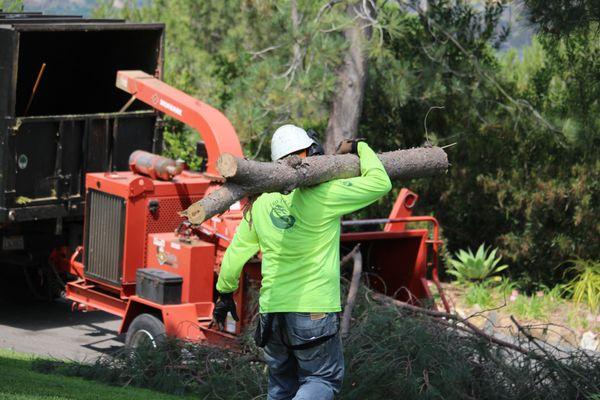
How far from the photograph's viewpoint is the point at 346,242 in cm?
973

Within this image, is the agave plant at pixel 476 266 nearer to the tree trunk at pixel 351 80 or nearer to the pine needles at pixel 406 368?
the tree trunk at pixel 351 80

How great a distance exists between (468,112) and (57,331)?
548 centimetres

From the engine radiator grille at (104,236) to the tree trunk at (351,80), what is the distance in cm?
389

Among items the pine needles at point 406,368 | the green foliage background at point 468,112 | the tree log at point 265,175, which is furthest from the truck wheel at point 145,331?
the green foliage background at point 468,112

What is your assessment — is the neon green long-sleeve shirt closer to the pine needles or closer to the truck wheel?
the pine needles

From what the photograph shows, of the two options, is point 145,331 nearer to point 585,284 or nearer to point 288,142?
point 288,142

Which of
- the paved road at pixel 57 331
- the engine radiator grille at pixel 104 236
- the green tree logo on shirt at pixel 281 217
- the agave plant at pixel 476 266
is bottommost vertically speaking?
the paved road at pixel 57 331

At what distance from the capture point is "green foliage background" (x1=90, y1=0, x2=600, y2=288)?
12617 mm

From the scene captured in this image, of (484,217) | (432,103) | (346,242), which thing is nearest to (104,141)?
(346,242)

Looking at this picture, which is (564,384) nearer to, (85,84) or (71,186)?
(71,186)

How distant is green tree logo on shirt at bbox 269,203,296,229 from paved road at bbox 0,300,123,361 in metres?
4.03

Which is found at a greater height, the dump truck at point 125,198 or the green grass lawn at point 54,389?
the dump truck at point 125,198

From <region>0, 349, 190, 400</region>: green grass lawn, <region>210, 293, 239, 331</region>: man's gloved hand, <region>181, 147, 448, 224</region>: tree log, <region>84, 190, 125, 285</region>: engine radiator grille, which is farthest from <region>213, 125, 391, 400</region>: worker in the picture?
<region>84, 190, 125, 285</region>: engine radiator grille

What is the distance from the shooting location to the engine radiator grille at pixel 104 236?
9.98 meters
